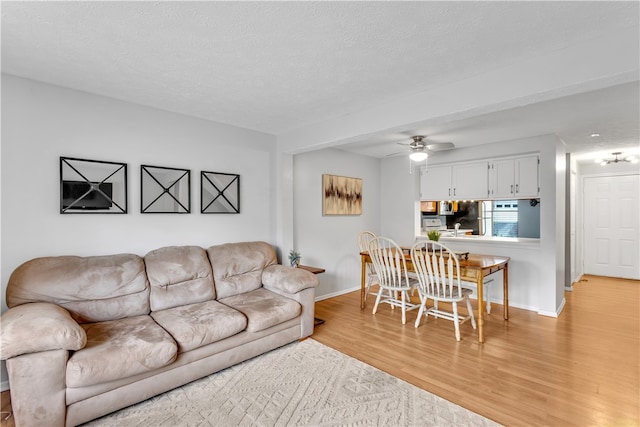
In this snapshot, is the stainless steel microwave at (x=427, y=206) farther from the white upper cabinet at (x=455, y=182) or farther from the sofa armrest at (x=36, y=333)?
the sofa armrest at (x=36, y=333)

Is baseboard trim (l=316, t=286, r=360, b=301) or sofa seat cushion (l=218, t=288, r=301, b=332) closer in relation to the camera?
sofa seat cushion (l=218, t=288, r=301, b=332)

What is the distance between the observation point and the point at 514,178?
14.6 feet

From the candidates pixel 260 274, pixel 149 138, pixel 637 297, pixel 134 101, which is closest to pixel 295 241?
pixel 260 274

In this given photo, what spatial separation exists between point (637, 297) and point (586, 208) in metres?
2.13

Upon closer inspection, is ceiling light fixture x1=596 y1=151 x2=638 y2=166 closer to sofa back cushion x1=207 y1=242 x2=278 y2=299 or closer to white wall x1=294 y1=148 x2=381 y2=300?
white wall x1=294 y1=148 x2=381 y2=300

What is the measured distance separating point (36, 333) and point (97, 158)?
161 centimetres

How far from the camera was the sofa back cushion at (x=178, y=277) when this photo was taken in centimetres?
289

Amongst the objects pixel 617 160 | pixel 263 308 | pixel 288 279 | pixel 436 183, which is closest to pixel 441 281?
pixel 288 279

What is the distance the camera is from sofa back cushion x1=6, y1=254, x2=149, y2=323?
2359mm

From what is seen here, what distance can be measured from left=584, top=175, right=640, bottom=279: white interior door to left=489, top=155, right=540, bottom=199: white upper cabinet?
317cm

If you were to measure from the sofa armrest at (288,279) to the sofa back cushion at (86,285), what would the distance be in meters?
1.19

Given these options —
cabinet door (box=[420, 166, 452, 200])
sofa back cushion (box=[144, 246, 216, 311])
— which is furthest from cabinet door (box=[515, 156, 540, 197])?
sofa back cushion (box=[144, 246, 216, 311])

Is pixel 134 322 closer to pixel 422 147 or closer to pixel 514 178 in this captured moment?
pixel 422 147

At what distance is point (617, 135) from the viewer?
13.2ft
